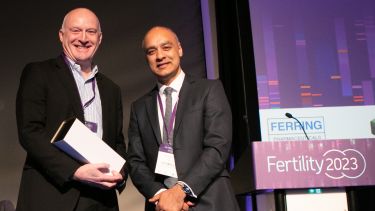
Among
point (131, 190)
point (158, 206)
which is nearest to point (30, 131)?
point (158, 206)

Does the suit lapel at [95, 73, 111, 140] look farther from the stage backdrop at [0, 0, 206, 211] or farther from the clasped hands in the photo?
the stage backdrop at [0, 0, 206, 211]

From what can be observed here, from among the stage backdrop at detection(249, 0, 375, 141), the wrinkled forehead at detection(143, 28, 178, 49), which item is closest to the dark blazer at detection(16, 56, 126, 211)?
the wrinkled forehead at detection(143, 28, 178, 49)

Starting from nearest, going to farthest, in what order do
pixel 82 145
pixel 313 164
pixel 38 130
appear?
pixel 82 145
pixel 38 130
pixel 313 164

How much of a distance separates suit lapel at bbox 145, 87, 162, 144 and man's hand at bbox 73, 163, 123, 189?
34 cm

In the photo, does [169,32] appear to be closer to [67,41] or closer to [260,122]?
[67,41]

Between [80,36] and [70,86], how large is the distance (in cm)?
26

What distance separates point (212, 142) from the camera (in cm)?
218

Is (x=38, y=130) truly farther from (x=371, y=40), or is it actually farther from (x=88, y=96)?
(x=371, y=40)

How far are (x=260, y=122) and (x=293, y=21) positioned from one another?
3.00 ft

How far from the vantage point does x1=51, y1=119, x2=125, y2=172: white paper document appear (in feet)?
6.14

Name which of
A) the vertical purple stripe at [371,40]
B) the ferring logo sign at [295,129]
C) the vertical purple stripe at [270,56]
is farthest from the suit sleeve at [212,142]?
the vertical purple stripe at [371,40]

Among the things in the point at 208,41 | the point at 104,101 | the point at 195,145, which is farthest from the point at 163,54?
the point at 208,41

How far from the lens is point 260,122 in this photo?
3686 millimetres

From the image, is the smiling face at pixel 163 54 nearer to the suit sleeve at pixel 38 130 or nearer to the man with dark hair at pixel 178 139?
the man with dark hair at pixel 178 139
